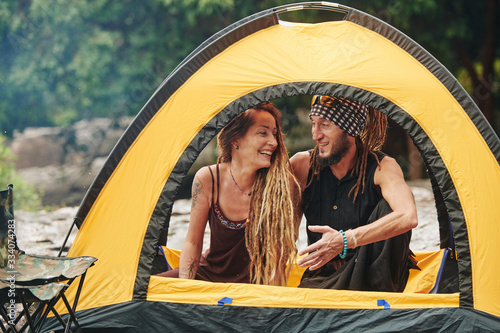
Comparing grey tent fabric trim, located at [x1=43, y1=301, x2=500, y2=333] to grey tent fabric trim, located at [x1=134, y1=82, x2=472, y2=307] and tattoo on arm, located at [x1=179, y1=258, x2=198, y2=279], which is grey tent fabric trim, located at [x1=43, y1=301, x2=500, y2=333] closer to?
grey tent fabric trim, located at [x1=134, y1=82, x2=472, y2=307]

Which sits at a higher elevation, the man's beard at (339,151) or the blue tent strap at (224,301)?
the man's beard at (339,151)

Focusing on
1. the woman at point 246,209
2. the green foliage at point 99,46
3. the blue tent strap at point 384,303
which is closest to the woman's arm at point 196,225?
the woman at point 246,209

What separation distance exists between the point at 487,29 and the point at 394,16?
71.8 inches

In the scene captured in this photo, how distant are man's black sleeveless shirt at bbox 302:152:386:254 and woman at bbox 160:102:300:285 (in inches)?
4.3

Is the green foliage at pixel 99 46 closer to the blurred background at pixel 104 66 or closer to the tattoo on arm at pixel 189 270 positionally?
the blurred background at pixel 104 66

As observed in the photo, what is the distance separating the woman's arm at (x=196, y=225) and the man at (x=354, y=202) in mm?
601

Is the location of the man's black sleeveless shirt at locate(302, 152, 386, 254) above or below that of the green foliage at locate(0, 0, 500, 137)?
below

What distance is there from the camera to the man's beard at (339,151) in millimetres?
3281

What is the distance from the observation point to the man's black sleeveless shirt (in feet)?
10.6

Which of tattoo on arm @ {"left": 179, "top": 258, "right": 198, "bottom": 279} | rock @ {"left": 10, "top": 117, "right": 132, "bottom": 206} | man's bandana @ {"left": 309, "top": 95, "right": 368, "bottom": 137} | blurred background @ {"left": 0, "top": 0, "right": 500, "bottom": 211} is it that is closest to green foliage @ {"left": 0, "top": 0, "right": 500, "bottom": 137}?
blurred background @ {"left": 0, "top": 0, "right": 500, "bottom": 211}

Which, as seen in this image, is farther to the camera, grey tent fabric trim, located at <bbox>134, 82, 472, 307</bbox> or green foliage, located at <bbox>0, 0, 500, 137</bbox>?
green foliage, located at <bbox>0, 0, 500, 137</bbox>

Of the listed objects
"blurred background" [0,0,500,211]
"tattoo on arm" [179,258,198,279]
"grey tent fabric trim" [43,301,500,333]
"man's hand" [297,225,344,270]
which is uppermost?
"blurred background" [0,0,500,211]

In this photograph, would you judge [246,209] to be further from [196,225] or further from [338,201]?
[338,201]

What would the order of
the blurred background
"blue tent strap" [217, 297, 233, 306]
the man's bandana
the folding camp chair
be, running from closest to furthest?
the folding camp chair < "blue tent strap" [217, 297, 233, 306] < the man's bandana < the blurred background
